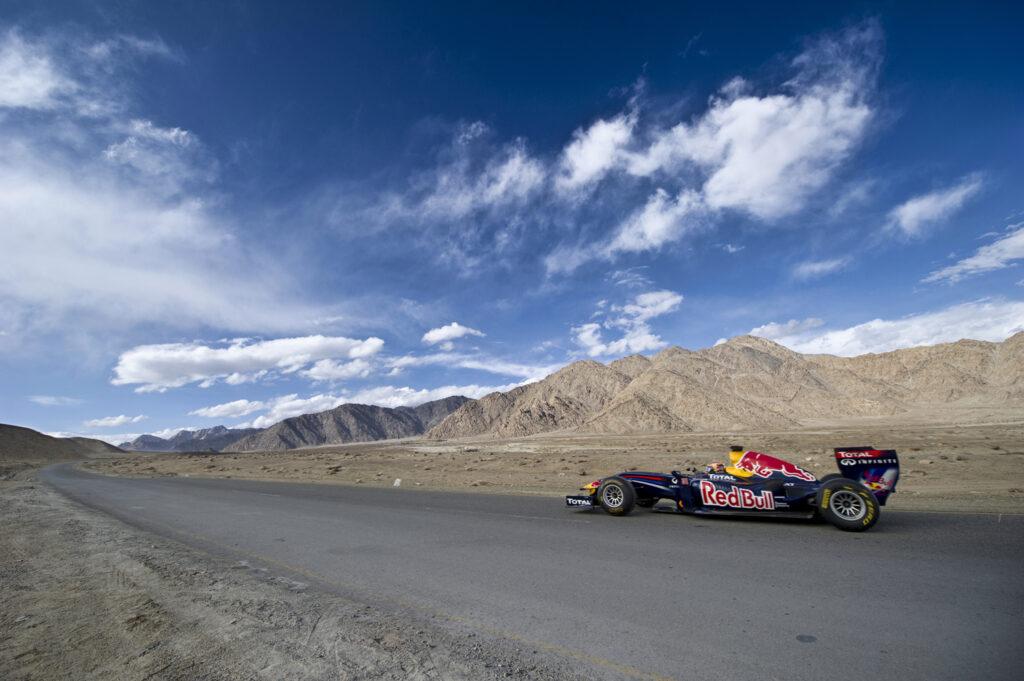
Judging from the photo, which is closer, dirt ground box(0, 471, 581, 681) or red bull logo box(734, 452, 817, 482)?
dirt ground box(0, 471, 581, 681)

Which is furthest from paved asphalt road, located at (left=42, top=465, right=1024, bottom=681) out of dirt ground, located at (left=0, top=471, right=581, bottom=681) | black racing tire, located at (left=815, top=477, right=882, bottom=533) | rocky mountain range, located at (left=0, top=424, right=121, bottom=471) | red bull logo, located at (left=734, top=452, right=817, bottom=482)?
rocky mountain range, located at (left=0, top=424, right=121, bottom=471)

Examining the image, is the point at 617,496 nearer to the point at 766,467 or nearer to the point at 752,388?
the point at 766,467

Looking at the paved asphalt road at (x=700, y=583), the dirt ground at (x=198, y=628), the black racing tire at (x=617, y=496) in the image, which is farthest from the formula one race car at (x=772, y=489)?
the dirt ground at (x=198, y=628)

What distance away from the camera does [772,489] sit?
9.45m

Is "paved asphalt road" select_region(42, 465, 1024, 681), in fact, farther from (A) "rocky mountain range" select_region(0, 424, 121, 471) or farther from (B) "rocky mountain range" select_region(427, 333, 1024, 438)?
(A) "rocky mountain range" select_region(0, 424, 121, 471)

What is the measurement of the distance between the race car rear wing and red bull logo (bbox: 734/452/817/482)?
2.12 ft

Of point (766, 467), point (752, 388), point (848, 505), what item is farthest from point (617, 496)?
point (752, 388)

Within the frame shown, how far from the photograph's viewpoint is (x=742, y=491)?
9.67 meters

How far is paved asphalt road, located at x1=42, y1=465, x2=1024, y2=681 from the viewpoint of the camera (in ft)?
13.4

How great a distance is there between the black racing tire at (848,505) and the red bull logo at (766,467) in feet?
2.25

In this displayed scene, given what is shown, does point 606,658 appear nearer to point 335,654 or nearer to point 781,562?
point 335,654

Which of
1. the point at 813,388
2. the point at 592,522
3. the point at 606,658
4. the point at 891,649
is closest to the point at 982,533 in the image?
the point at 891,649

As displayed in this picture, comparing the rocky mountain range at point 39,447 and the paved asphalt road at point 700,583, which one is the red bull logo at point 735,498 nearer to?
the paved asphalt road at point 700,583

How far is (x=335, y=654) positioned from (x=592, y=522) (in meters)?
6.74
